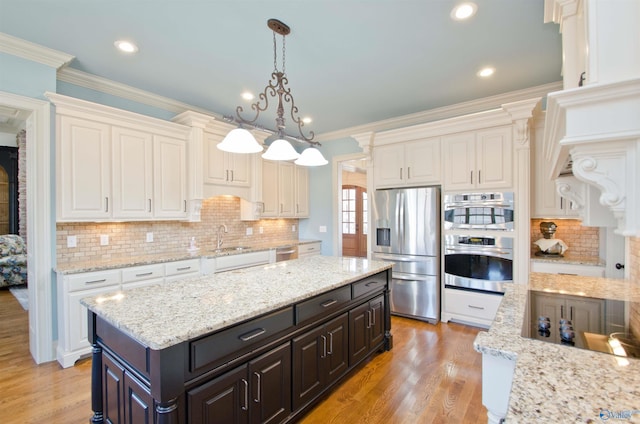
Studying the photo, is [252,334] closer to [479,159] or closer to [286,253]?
[286,253]

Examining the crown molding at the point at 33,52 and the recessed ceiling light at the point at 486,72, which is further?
the recessed ceiling light at the point at 486,72

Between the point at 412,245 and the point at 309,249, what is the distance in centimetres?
193

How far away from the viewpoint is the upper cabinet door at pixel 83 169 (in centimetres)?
276

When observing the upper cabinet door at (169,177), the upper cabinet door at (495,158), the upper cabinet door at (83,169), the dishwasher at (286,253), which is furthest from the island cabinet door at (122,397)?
the upper cabinet door at (495,158)

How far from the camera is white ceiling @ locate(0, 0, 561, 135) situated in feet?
6.86

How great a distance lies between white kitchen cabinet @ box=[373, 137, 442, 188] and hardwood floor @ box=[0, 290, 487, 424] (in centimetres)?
193

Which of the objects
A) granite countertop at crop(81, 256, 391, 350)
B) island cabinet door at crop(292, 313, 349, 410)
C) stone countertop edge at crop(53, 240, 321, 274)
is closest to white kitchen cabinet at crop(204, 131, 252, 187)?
stone countertop edge at crop(53, 240, 321, 274)

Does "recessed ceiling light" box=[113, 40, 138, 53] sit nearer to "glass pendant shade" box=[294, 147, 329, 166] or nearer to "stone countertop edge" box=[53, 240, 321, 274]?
"glass pendant shade" box=[294, 147, 329, 166]

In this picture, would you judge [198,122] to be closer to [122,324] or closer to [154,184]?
[154,184]

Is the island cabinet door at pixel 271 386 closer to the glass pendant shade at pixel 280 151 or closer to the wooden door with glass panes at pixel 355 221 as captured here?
the glass pendant shade at pixel 280 151

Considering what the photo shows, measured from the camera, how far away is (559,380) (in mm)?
829

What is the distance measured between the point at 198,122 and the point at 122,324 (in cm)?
293

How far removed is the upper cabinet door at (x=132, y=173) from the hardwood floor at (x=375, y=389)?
149cm

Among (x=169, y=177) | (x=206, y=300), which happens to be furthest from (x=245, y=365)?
(x=169, y=177)
